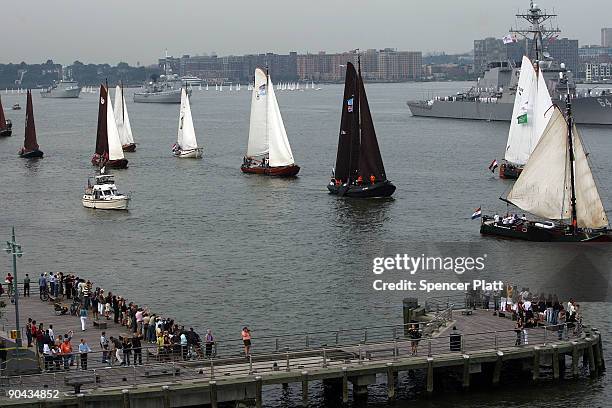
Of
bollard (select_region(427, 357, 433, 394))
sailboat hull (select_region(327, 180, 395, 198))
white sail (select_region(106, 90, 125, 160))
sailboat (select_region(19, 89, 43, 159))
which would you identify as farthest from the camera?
sailboat (select_region(19, 89, 43, 159))

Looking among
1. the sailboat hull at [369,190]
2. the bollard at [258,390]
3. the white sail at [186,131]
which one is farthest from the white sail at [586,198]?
the white sail at [186,131]

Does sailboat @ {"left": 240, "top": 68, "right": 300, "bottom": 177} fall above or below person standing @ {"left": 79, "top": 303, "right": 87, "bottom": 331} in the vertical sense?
above

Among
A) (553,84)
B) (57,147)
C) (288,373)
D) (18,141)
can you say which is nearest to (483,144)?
(553,84)

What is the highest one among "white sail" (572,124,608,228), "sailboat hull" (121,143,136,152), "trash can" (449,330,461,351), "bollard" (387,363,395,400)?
"white sail" (572,124,608,228)

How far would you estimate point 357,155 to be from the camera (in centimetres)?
7688

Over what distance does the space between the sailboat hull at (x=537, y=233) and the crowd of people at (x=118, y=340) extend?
24.7m

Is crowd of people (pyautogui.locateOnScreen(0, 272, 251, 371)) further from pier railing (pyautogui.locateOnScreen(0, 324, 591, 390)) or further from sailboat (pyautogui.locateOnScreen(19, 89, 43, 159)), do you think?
sailboat (pyautogui.locateOnScreen(19, 89, 43, 159))

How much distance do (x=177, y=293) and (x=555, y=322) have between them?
16719 mm

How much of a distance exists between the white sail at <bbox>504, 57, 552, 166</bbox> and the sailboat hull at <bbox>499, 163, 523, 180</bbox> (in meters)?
0.38

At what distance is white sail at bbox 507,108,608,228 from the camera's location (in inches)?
2213

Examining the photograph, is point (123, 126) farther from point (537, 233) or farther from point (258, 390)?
point (258, 390)

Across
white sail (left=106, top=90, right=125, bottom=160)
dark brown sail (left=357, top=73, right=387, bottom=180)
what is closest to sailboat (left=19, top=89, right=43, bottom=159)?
white sail (left=106, top=90, right=125, bottom=160)

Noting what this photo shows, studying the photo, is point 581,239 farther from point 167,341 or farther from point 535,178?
point 167,341

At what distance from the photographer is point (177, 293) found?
47.5m
